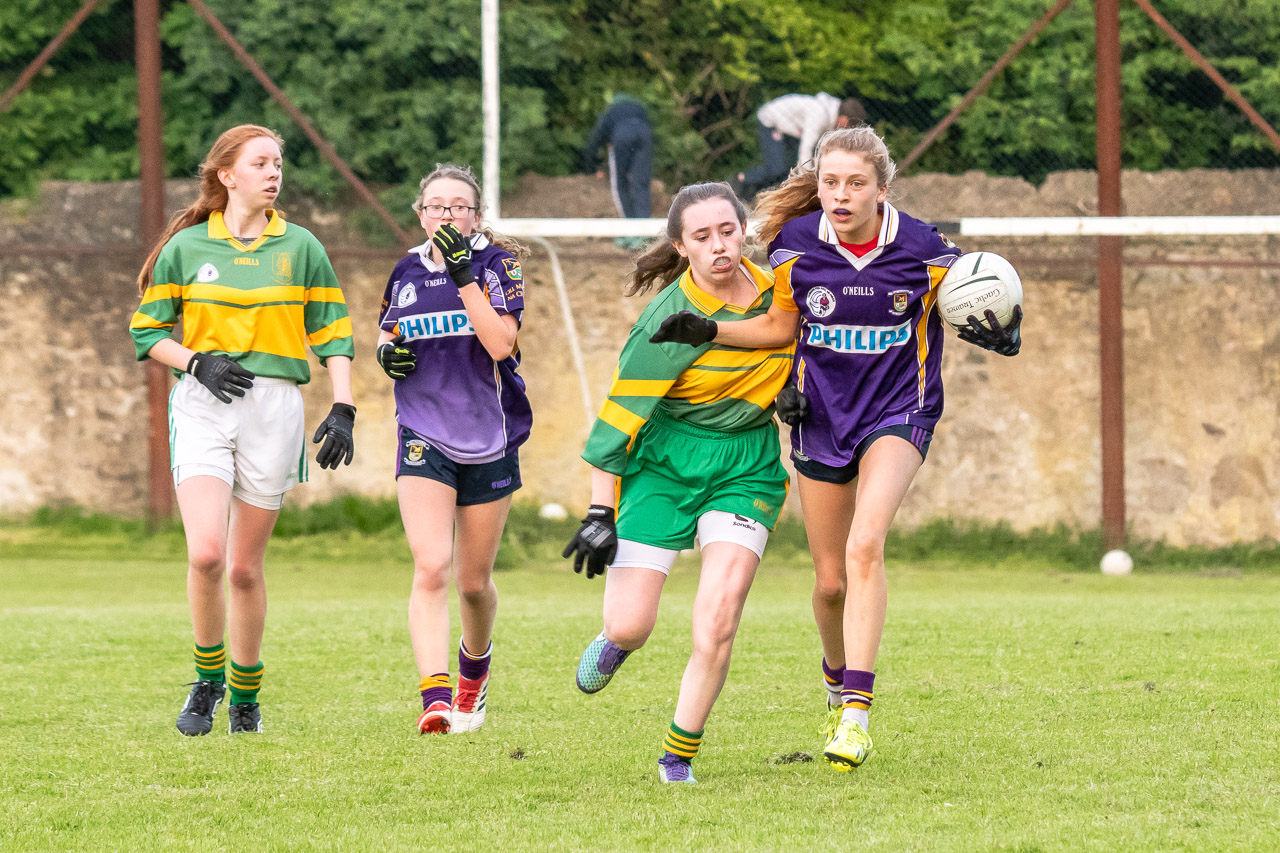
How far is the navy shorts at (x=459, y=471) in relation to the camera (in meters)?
5.19

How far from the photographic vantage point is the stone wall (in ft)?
41.4

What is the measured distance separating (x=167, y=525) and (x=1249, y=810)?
11017 mm

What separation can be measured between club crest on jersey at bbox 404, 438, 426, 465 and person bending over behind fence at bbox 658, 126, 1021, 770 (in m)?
1.31

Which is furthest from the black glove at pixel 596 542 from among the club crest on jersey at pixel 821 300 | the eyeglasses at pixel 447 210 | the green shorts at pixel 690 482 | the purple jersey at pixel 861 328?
the eyeglasses at pixel 447 210

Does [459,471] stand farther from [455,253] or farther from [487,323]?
[455,253]

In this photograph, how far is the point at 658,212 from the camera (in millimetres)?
12406

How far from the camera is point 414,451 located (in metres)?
5.21

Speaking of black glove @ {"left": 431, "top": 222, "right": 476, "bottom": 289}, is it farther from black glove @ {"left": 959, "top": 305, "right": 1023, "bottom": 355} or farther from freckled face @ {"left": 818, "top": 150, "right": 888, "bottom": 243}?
black glove @ {"left": 959, "top": 305, "right": 1023, "bottom": 355}

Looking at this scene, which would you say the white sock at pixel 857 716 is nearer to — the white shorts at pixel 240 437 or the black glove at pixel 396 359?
the black glove at pixel 396 359

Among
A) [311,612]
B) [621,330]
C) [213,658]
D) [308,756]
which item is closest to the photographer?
[308,756]

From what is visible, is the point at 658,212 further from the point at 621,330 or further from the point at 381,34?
the point at 381,34

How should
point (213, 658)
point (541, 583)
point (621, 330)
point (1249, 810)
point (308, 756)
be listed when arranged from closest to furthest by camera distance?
point (1249, 810), point (308, 756), point (213, 658), point (541, 583), point (621, 330)

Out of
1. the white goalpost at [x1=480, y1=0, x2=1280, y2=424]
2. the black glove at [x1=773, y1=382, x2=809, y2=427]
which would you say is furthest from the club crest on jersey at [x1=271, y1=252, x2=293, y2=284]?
the white goalpost at [x1=480, y1=0, x2=1280, y2=424]

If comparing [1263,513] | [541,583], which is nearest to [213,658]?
[541,583]
